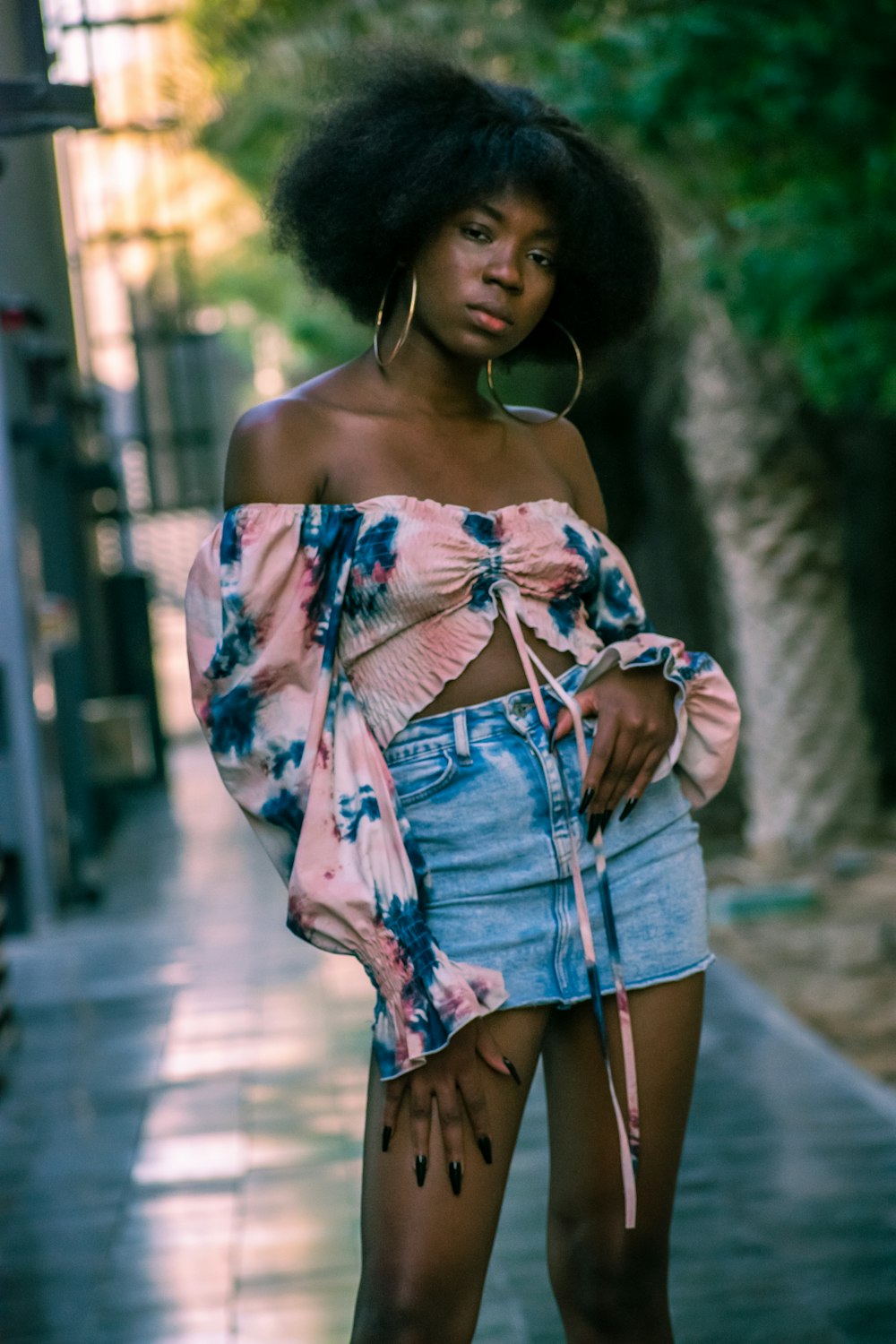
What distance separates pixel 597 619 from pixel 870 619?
9.96 meters

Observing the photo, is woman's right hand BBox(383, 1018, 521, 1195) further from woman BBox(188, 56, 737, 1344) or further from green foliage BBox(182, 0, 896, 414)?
green foliage BBox(182, 0, 896, 414)

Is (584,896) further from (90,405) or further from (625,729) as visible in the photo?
(90,405)

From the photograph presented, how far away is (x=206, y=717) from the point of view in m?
2.05

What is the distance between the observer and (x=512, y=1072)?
2045 mm

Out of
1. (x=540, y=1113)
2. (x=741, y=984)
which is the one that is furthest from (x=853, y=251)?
(x=540, y=1113)

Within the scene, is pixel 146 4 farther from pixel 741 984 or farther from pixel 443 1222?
pixel 443 1222

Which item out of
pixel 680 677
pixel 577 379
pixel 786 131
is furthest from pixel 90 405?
pixel 680 677

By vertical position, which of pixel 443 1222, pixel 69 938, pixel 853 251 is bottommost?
pixel 69 938

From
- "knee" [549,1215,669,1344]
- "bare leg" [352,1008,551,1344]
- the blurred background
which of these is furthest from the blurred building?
"knee" [549,1215,669,1344]

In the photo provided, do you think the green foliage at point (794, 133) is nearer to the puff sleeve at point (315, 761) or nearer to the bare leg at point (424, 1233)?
the puff sleeve at point (315, 761)

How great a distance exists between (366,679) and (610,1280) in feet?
2.63

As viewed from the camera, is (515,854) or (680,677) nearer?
(515,854)

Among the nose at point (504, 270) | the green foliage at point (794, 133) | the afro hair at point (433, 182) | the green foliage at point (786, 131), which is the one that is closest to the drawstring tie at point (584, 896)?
the nose at point (504, 270)

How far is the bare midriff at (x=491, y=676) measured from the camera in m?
2.11
